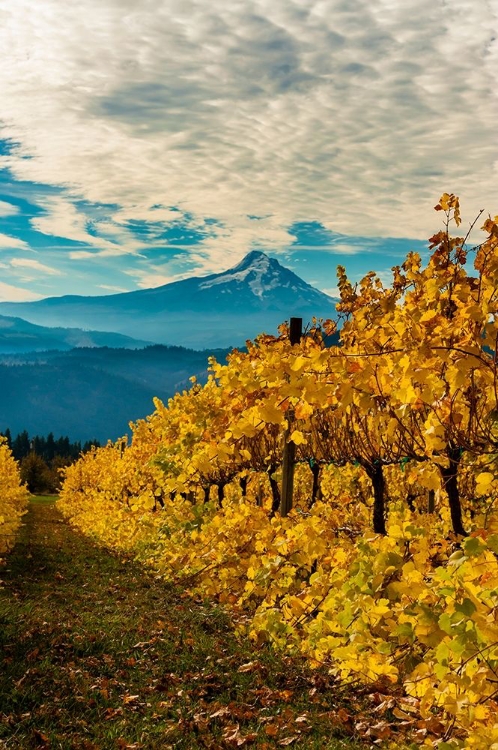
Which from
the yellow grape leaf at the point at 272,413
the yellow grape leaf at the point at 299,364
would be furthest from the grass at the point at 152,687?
the yellow grape leaf at the point at 299,364

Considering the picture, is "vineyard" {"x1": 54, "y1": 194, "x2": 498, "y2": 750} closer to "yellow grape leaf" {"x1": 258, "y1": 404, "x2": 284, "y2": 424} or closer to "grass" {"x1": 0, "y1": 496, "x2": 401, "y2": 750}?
"yellow grape leaf" {"x1": 258, "y1": 404, "x2": 284, "y2": 424}

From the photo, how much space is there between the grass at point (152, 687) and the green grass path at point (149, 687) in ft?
0.06

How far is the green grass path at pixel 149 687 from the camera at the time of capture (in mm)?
7262

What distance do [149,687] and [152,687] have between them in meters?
0.05

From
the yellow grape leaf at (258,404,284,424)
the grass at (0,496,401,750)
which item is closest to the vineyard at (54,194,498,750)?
the yellow grape leaf at (258,404,284,424)

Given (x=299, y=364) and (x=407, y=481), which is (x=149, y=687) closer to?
(x=407, y=481)

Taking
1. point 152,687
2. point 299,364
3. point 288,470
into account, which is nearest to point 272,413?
point 299,364

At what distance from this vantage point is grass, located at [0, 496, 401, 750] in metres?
7.25

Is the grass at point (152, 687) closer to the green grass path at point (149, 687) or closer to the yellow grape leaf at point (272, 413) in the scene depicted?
the green grass path at point (149, 687)

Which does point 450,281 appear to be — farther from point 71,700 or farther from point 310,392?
point 71,700

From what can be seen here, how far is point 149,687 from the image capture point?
9.03 metres

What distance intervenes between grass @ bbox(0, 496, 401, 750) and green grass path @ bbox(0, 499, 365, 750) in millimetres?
17

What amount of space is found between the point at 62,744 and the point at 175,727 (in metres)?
1.33

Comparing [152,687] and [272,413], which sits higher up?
[272,413]
